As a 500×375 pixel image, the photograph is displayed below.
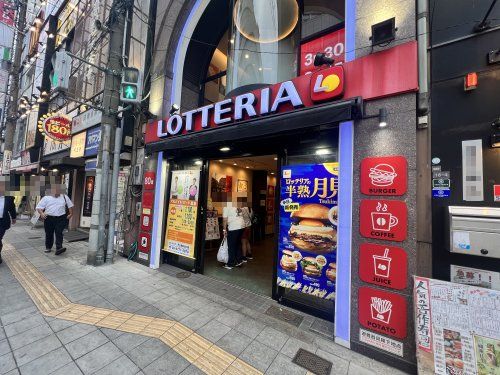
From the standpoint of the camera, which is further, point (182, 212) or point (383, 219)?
point (182, 212)

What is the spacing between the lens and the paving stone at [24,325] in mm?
3109

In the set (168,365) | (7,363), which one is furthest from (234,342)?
(7,363)

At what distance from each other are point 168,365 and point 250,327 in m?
1.31

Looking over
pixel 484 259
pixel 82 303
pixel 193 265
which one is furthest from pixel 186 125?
pixel 484 259

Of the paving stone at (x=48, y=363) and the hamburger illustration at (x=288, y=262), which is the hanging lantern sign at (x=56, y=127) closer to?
the paving stone at (x=48, y=363)

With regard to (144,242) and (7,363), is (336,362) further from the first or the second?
(144,242)

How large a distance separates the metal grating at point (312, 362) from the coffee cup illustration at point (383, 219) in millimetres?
1931

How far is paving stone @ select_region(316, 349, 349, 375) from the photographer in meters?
2.72

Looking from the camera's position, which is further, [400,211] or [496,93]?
[400,211]

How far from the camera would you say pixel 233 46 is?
19.2 ft

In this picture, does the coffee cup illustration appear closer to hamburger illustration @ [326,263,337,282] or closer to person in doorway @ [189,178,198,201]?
hamburger illustration @ [326,263,337,282]

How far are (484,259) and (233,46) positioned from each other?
6.58 metres

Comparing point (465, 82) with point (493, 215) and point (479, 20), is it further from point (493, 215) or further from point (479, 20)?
point (493, 215)

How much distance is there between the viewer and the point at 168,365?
2.67 m
